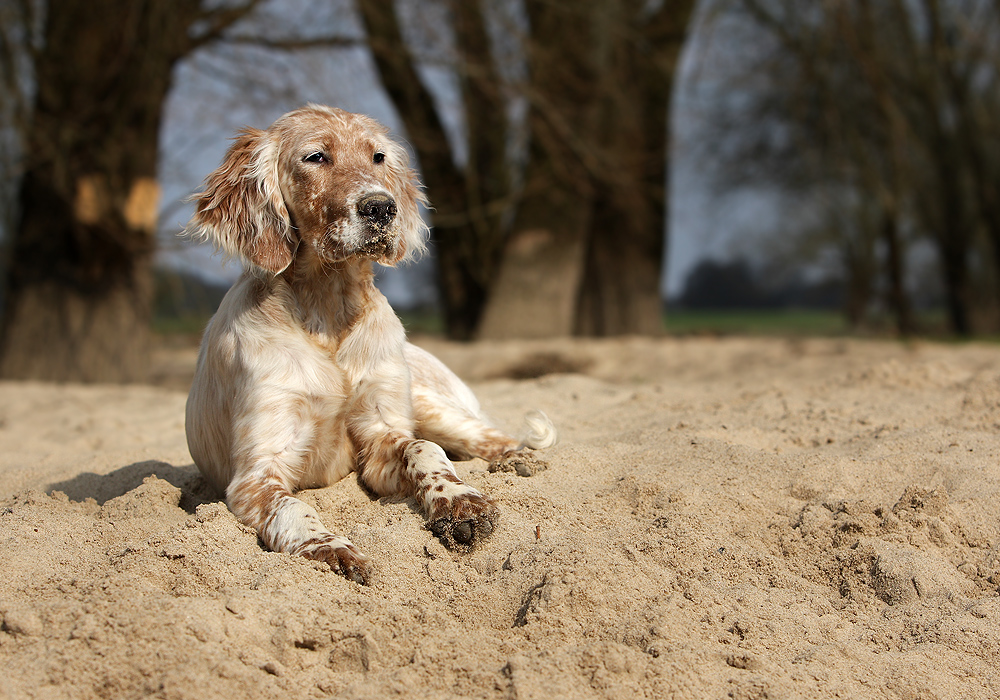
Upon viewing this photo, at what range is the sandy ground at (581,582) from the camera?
223 cm

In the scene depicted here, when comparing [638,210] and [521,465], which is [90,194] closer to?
[521,465]

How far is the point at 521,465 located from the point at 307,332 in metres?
1.06

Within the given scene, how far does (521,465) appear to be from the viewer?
3.43 m

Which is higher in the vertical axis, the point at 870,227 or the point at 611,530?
the point at 870,227

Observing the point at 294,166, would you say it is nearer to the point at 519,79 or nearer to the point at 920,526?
the point at 920,526

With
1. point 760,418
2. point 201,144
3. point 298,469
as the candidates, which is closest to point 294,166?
point 298,469

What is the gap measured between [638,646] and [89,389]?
6.84m

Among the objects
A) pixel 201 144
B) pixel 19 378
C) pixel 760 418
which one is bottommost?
pixel 19 378

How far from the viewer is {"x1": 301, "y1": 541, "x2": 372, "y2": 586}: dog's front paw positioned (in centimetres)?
264

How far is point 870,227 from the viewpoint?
88.8ft

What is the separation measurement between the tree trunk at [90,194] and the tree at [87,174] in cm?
1

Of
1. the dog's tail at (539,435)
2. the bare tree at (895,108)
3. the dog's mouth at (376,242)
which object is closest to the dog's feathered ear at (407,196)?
the dog's mouth at (376,242)

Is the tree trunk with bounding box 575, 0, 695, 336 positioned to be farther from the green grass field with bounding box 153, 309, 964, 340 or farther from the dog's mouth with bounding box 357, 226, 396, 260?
the dog's mouth with bounding box 357, 226, 396, 260

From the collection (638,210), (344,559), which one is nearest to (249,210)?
(344,559)
